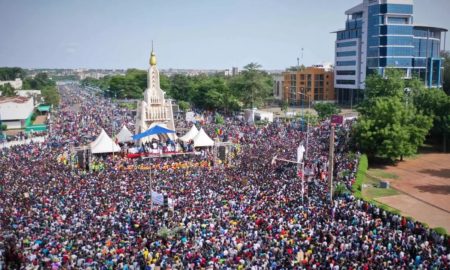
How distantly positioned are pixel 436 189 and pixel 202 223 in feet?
65.5

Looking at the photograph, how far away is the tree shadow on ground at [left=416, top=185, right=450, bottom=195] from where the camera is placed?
30703 millimetres

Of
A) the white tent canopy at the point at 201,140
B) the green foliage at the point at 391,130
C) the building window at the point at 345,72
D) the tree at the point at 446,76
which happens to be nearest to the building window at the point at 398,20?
the building window at the point at 345,72

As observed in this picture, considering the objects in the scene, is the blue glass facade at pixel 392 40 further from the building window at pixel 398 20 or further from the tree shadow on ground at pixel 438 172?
the tree shadow on ground at pixel 438 172

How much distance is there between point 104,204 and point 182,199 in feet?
14.4

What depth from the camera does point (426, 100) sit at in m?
47.8

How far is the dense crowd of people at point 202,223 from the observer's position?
1725cm

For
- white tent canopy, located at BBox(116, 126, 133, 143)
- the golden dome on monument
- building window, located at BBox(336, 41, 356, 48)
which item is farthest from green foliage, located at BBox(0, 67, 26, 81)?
white tent canopy, located at BBox(116, 126, 133, 143)

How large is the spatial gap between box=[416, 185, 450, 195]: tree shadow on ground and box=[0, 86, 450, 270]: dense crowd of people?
541cm

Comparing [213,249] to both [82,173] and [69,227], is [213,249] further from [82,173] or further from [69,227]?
[82,173]

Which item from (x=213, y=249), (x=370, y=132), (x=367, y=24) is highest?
(x=367, y=24)

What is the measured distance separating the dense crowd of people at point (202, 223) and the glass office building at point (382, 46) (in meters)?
51.2

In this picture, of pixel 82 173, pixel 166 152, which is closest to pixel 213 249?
pixel 82 173

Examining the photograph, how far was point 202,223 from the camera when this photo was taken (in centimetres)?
2091

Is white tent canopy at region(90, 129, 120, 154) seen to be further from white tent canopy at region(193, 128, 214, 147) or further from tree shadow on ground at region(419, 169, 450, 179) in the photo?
tree shadow on ground at region(419, 169, 450, 179)
